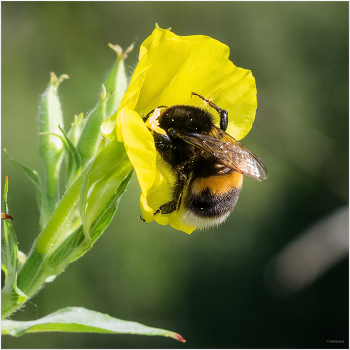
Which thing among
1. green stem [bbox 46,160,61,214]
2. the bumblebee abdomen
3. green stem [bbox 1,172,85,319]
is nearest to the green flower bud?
green stem [bbox 46,160,61,214]

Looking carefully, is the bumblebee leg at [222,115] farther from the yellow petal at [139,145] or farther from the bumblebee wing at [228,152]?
the yellow petal at [139,145]

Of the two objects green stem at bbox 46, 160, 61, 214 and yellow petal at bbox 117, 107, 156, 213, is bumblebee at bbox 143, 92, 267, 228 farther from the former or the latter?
green stem at bbox 46, 160, 61, 214

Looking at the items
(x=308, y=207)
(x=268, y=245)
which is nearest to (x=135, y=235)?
(x=268, y=245)

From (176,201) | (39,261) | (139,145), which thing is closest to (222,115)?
(176,201)

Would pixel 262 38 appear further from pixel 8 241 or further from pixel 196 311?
pixel 8 241

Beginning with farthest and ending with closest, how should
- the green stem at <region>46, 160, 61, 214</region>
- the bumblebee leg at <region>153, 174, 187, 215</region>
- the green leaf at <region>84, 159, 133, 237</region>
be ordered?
the green stem at <region>46, 160, 61, 214</region>
the bumblebee leg at <region>153, 174, 187, 215</region>
the green leaf at <region>84, 159, 133, 237</region>

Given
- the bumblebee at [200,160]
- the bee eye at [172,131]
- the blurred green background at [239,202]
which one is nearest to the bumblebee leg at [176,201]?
the bumblebee at [200,160]
